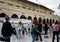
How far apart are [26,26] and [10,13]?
1472cm

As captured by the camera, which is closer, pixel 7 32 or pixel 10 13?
pixel 7 32

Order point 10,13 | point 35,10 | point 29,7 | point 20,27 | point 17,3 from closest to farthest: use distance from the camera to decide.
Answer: point 20,27, point 10,13, point 17,3, point 29,7, point 35,10

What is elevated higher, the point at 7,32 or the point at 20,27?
the point at 7,32

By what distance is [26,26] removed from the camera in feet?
90.8

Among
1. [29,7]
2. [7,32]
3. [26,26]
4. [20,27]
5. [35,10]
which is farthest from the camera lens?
[35,10]

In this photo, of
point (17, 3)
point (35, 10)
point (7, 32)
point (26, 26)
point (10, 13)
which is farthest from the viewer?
point (35, 10)

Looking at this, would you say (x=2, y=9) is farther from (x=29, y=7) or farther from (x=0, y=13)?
(x=29, y=7)

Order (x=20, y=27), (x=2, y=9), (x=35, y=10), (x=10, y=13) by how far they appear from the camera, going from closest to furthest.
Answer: (x=20, y=27), (x=2, y=9), (x=10, y=13), (x=35, y=10)

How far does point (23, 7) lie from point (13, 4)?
5.72 m

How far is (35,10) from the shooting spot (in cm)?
5728

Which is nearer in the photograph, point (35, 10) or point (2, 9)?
point (2, 9)

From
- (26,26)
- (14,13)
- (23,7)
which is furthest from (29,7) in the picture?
(26,26)

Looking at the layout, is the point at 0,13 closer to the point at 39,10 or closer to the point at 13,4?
the point at 13,4

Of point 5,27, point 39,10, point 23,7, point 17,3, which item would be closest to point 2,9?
point 17,3
